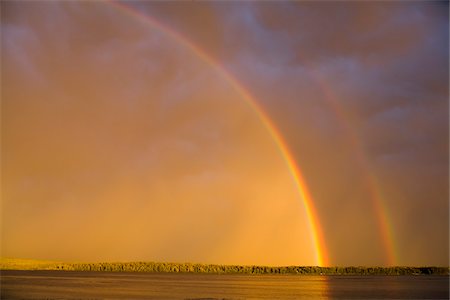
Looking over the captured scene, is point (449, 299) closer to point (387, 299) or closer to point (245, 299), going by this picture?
point (387, 299)

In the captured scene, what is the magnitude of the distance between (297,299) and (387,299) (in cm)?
1706

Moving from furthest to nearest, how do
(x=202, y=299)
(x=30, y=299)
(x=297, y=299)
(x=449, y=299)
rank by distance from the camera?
(x=449, y=299) → (x=297, y=299) → (x=202, y=299) → (x=30, y=299)

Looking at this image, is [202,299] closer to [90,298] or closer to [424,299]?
[90,298]

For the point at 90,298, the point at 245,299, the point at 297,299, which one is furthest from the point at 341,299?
the point at 90,298

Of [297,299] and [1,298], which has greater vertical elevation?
[297,299]

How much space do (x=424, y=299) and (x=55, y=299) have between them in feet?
160

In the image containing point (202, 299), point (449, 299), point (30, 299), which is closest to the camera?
point (30, 299)

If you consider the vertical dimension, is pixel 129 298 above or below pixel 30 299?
above

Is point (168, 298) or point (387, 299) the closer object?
point (168, 298)

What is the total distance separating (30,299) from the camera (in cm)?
5388

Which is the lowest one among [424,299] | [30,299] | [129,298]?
[30,299]

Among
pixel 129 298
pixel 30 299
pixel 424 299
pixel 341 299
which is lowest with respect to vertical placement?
pixel 30 299

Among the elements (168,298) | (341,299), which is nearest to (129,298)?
(168,298)

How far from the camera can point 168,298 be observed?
61.0 m
